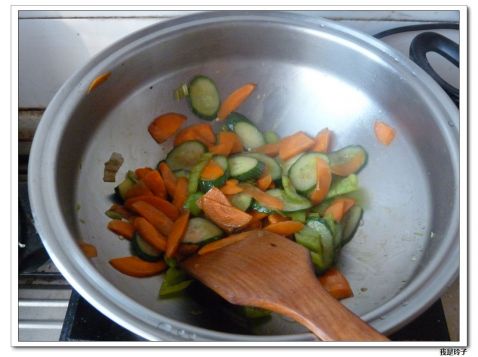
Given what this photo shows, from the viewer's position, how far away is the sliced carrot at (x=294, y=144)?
976 millimetres

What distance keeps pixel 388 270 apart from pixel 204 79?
46 centimetres

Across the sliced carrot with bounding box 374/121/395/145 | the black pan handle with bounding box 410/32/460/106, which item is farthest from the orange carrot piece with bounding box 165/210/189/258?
the black pan handle with bounding box 410/32/460/106

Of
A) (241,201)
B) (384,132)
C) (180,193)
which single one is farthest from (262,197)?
(384,132)

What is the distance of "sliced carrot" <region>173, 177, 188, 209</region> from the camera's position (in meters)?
0.91

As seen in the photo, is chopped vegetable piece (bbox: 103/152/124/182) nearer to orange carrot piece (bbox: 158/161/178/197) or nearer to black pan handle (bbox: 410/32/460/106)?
orange carrot piece (bbox: 158/161/178/197)

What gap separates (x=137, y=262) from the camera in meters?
0.83

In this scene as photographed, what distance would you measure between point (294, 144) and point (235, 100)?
14 cm

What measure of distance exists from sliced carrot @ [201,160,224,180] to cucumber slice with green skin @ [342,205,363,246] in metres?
0.22

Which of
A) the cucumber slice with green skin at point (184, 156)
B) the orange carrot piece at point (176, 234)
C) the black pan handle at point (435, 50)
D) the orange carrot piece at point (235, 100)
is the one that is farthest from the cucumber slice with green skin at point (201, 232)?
the black pan handle at point (435, 50)

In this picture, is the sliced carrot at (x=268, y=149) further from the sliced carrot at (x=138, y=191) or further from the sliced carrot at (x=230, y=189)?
the sliced carrot at (x=138, y=191)

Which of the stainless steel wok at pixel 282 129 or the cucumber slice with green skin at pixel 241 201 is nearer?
the stainless steel wok at pixel 282 129

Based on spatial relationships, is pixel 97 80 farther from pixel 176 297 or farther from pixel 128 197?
pixel 176 297

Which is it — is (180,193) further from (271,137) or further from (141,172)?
(271,137)

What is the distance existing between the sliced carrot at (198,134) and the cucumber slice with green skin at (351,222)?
10.9 inches
